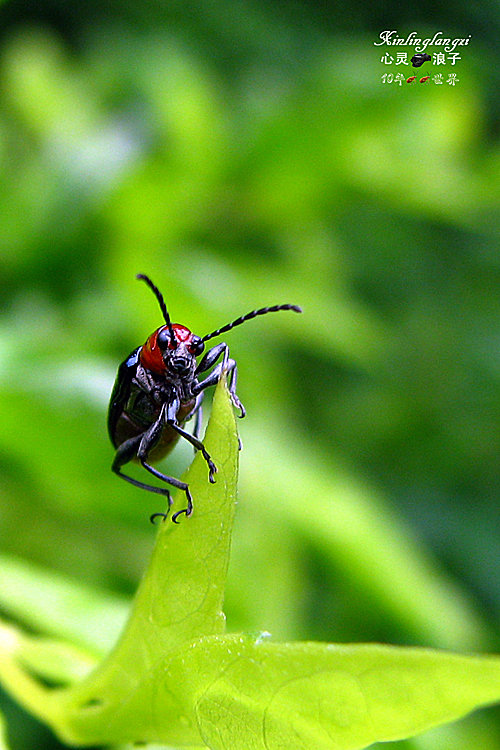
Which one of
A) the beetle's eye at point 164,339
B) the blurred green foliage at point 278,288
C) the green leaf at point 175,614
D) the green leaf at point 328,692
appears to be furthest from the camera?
the blurred green foliage at point 278,288

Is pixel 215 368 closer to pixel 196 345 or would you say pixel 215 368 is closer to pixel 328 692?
pixel 196 345

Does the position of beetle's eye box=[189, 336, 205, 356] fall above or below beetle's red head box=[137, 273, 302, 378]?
above

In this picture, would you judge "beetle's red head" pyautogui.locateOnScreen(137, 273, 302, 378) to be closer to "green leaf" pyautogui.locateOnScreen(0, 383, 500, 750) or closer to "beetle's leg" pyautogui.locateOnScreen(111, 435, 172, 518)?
"beetle's leg" pyautogui.locateOnScreen(111, 435, 172, 518)

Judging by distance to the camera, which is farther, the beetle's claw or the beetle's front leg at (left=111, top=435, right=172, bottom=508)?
the beetle's front leg at (left=111, top=435, right=172, bottom=508)

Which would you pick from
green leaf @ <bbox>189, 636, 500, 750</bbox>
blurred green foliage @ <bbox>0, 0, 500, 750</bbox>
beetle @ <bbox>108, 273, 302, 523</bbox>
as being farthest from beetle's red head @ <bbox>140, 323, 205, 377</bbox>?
green leaf @ <bbox>189, 636, 500, 750</bbox>

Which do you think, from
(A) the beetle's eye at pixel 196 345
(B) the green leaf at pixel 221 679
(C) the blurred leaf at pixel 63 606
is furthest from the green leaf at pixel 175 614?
(A) the beetle's eye at pixel 196 345

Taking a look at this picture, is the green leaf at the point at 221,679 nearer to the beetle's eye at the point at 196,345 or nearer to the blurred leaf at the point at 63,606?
the blurred leaf at the point at 63,606

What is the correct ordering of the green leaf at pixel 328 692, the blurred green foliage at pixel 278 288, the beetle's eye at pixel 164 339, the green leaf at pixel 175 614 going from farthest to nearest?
the blurred green foliage at pixel 278 288 < the beetle's eye at pixel 164 339 < the green leaf at pixel 175 614 < the green leaf at pixel 328 692

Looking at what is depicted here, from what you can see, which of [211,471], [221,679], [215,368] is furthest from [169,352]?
[221,679]

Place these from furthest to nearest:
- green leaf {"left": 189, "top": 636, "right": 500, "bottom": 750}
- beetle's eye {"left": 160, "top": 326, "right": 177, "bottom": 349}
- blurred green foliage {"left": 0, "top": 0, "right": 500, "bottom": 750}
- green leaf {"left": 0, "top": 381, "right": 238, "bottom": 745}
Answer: blurred green foliage {"left": 0, "top": 0, "right": 500, "bottom": 750}
beetle's eye {"left": 160, "top": 326, "right": 177, "bottom": 349}
green leaf {"left": 0, "top": 381, "right": 238, "bottom": 745}
green leaf {"left": 189, "top": 636, "right": 500, "bottom": 750}

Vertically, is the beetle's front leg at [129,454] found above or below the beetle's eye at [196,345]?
below
